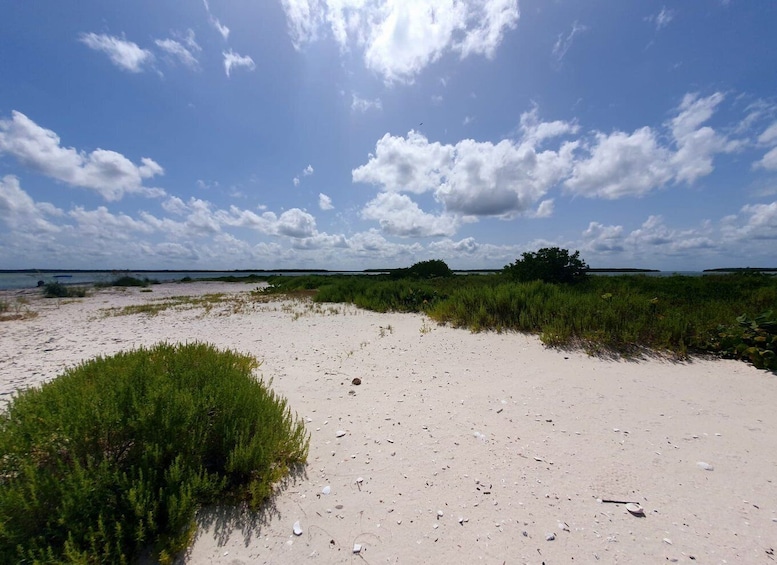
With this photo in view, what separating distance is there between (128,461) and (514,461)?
11.4 feet

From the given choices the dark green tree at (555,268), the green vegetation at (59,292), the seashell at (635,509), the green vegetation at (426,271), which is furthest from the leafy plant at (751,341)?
the green vegetation at (59,292)

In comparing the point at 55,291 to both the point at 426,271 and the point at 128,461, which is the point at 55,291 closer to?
the point at 426,271

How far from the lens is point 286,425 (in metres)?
3.21

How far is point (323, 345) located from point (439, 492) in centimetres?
530

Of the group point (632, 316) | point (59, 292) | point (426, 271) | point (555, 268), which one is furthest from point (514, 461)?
point (59, 292)

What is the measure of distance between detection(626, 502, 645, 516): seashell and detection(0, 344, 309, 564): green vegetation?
2.87 m

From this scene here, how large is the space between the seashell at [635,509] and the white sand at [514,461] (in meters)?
0.06

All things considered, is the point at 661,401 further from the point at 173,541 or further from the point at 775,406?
the point at 173,541

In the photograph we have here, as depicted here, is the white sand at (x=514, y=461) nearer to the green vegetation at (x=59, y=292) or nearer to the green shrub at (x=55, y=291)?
the green vegetation at (x=59, y=292)

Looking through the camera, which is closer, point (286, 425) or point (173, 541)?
point (173, 541)

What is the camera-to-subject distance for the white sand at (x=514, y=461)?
220 cm

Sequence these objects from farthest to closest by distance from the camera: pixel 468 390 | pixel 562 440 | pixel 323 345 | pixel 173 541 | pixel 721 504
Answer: pixel 323 345, pixel 468 390, pixel 562 440, pixel 721 504, pixel 173 541

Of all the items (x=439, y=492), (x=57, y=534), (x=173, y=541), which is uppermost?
(x=57, y=534)

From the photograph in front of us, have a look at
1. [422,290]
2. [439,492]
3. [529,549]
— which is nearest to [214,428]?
[439,492]
